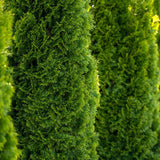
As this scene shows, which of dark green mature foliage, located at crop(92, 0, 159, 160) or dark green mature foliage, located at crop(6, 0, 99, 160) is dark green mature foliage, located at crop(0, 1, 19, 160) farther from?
dark green mature foliage, located at crop(92, 0, 159, 160)

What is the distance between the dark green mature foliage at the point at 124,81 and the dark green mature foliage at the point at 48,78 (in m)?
1.86

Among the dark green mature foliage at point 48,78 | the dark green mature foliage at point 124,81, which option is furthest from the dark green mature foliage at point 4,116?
the dark green mature foliage at point 124,81

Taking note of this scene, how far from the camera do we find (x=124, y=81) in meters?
5.37

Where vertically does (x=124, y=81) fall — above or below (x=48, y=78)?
below

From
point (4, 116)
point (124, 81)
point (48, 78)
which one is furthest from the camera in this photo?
point (124, 81)

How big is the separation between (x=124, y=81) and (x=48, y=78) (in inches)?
97.7

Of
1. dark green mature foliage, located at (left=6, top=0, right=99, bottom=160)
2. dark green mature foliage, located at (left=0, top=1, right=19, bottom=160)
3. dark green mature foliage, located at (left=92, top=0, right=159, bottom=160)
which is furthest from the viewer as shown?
dark green mature foliage, located at (left=92, top=0, right=159, bottom=160)

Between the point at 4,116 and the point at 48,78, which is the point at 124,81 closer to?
the point at 48,78

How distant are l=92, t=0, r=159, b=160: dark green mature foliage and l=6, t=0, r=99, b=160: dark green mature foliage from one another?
6.10 feet

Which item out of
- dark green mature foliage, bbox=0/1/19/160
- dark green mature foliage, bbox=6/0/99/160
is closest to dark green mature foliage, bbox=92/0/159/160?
dark green mature foliage, bbox=6/0/99/160

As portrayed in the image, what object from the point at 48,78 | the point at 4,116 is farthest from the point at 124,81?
the point at 4,116

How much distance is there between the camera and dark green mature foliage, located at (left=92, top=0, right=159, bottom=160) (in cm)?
528

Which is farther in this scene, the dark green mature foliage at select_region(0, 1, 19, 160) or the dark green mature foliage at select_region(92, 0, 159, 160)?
the dark green mature foliage at select_region(92, 0, 159, 160)

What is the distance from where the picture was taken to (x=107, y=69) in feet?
17.6
